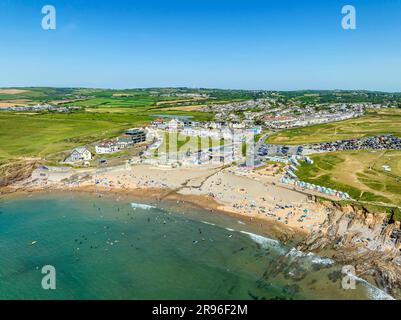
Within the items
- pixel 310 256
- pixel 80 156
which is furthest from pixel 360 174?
pixel 80 156

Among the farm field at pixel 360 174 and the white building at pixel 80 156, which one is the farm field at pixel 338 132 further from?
the white building at pixel 80 156

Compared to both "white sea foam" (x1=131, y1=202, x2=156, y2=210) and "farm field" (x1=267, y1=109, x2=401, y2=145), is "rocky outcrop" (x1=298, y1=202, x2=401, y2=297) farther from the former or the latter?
"farm field" (x1=267, y1=109, x2=401, y2=145)

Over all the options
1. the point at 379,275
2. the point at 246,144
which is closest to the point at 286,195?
the point at 379,275

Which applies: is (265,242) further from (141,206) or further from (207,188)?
(141,206)

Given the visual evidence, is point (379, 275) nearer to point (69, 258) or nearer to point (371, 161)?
point (69, 258)

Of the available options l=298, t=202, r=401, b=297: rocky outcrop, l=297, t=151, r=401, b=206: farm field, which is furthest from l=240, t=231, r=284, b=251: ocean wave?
l=297, t=151, r=401, b=206: farm field

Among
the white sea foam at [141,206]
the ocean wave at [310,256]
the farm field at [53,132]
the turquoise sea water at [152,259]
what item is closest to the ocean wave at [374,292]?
the turquoise sea water at [152,259]
